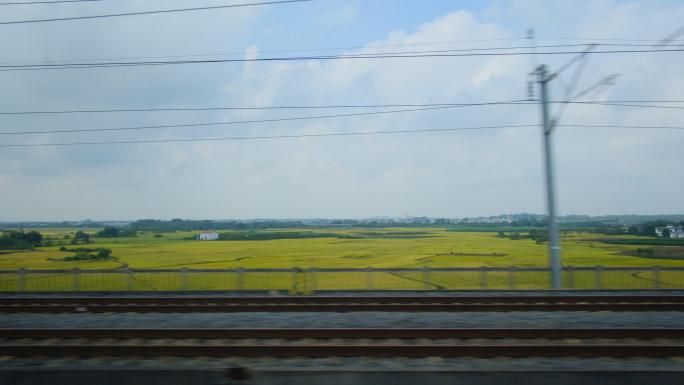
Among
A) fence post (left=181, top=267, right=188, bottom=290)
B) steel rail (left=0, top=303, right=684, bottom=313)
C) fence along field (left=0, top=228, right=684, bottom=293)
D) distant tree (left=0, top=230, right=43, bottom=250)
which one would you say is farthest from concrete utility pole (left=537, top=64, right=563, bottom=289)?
distant tree (left=0, top=230, right=43, bottom=250)

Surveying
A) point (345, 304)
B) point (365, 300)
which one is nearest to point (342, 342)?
point (345, 304)

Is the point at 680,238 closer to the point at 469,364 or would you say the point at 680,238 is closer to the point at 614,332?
the point at 614,332

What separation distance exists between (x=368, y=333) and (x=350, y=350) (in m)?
1.22

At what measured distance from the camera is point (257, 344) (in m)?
9.94

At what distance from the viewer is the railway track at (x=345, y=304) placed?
13.3 metres

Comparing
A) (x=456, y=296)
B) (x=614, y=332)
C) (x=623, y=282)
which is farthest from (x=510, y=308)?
(x=623, y=282)

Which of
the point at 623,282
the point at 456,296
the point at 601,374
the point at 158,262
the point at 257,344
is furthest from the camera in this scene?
the point at 158,262

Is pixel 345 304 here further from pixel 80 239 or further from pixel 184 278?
pixel 80 239

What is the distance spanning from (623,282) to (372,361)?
53.2 ft

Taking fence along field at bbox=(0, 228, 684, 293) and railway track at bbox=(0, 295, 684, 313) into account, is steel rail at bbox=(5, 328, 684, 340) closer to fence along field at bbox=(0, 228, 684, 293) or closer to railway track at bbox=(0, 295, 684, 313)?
railway track at bbox=(0, 295, 684, 313)

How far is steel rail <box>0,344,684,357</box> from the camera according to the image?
28.9 feet

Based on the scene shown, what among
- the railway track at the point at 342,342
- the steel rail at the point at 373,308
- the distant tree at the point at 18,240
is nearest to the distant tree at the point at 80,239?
Answer: the distant tree at the point at 18,240

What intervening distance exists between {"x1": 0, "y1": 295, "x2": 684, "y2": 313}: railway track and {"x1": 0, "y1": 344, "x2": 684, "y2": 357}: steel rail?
4.16 metres

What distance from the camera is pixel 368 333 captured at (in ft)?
33.3
